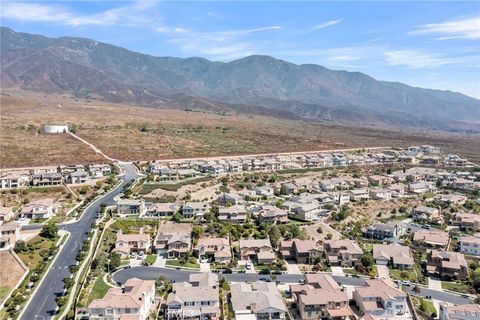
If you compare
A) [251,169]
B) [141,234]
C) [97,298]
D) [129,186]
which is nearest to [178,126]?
[251,169]

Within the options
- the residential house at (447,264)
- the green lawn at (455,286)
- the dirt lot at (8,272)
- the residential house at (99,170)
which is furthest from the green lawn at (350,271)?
the residential house at (99,170)

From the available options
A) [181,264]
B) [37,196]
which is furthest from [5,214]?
[181,264]

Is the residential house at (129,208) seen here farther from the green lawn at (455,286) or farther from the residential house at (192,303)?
the green lawn at (455,286)

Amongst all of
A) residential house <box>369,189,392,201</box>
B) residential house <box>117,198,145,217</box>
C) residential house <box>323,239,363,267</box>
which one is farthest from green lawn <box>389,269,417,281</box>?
residential house <box>117,198,145,217</box>

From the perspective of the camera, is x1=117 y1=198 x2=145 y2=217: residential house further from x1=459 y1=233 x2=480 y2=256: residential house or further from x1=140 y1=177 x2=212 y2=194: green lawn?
x1=459 y1=233 x2=480 y2=256: residential house

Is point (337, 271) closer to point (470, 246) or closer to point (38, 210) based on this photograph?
point (470, 246)

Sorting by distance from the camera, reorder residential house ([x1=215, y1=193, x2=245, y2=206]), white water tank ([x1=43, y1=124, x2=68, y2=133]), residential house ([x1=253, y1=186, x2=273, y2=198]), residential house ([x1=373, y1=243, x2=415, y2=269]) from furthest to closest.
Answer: white water tank ([x1=43, y1=124, x2=68, y2=133])
residential house ([x1=253, y1=186, x2=273, y2=198])
residential house ([x1=215, y1=193, x2=245, y2=206])
residential house ([x1=373, y1=243, x2=415, y2=269])

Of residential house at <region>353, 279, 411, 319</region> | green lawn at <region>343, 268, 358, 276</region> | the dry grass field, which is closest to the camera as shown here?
residential house at <region>353, 279, 411, 319</region>
